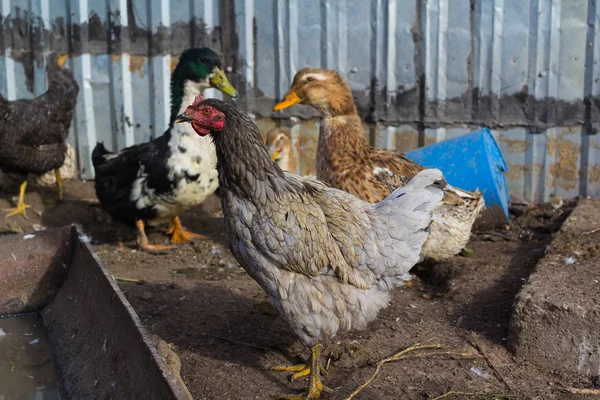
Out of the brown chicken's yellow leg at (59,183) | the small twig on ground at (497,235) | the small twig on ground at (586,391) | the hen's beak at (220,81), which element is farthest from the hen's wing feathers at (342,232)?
the brown chicken's yellow leg at (59,183)

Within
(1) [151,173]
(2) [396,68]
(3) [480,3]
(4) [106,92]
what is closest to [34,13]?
(4) [106,92]

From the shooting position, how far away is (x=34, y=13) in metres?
6.97

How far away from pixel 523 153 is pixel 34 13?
500 cm

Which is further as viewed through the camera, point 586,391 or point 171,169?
point 171,169

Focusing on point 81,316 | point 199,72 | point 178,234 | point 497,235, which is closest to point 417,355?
point 81,316

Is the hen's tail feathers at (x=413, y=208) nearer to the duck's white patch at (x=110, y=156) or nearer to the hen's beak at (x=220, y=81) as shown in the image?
the hen's beak at (x=220, y=81)

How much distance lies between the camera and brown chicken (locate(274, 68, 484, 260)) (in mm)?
4758

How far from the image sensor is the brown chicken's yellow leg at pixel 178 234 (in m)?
6.08

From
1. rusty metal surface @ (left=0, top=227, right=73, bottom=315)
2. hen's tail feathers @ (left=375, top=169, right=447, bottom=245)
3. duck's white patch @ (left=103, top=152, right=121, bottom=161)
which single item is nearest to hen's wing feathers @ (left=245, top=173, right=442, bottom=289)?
hen's tail feathers @ (left=375, top=169, right=447, bottom=245)

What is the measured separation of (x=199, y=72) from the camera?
5.67 metres

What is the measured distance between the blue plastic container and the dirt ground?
0.45 metres

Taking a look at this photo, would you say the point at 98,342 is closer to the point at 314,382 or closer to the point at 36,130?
the point at 314,382

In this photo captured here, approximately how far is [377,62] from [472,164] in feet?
4.90

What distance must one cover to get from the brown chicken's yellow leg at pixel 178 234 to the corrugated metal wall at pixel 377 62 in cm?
122
